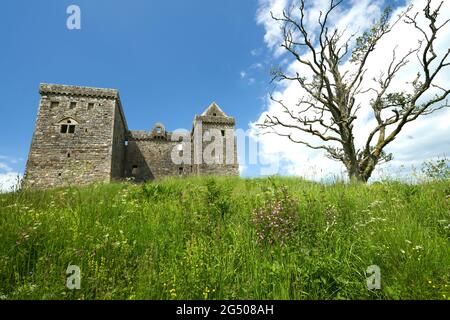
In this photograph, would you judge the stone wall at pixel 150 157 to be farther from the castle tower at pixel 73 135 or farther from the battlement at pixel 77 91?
the battlement at pixel 77 91

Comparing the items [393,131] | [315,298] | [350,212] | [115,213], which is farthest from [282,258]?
[393,131]

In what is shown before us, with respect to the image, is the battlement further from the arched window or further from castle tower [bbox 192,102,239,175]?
castle tower [bbox 192,102,239,175]

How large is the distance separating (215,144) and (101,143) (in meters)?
12.4

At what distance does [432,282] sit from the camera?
7.00 ft

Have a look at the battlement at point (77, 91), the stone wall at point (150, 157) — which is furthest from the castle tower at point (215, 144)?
the battlement at point (77, 91)

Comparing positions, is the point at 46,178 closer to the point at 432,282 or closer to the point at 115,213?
the point at 115,213

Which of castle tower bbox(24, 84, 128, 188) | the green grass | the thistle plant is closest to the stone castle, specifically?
castle tower bbox(24, 84, 128, 188)

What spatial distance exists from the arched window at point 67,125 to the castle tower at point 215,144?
1296cm

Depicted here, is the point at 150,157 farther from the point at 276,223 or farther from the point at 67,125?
the point at 276,223

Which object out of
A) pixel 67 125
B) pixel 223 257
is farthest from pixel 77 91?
pixel 223 257

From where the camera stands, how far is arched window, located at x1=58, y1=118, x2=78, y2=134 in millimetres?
21031

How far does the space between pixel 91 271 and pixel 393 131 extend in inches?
664

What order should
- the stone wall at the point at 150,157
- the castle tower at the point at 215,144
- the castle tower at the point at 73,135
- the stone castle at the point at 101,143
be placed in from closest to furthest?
the castle tower at the point at 73,135
the stone castle at the point at 101,143
the castle tower at the point at 215,144
the stone wall at the point at 150,157

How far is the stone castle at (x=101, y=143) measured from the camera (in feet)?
65.9
